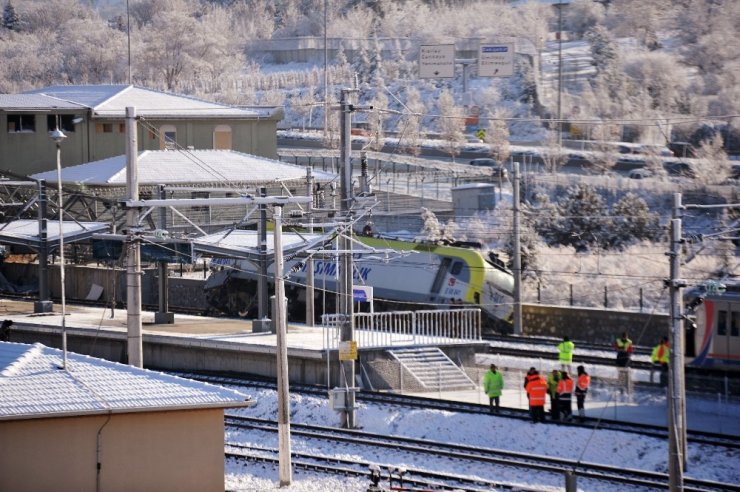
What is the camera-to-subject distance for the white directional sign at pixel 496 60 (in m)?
73.2

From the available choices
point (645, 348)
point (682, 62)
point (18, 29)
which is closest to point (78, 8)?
point (18, 29)

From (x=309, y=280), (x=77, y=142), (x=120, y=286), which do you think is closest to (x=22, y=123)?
(x=77, y=142)

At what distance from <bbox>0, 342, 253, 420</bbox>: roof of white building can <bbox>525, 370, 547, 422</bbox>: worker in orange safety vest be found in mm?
7261

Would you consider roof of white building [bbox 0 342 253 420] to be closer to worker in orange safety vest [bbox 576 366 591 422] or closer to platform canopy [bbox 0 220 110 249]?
worker in orange safety vest [bbox 576 366 591 422]

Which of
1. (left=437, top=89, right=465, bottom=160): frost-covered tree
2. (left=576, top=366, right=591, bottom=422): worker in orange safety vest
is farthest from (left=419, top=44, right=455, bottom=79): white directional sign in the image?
(left=576, top=366, right=591, bottom=422): worker in orange safety vest

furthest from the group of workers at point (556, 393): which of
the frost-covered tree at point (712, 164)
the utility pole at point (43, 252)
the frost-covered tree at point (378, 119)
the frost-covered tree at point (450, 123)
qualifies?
the frost-covered tree at point (450, 123)

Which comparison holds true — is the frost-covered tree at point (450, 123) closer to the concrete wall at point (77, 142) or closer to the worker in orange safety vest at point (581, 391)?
the concrete wall at point (77, 142)

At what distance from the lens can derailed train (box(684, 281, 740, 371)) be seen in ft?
83.6

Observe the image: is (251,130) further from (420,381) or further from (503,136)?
(420,381)

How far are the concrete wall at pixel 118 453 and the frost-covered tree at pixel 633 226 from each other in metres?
30.6

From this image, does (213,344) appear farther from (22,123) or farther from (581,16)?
(581,16)

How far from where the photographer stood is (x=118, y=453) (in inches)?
653

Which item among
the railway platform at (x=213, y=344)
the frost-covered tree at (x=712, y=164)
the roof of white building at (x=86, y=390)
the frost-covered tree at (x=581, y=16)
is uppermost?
the frost-covered tree at (x=581, y=16)

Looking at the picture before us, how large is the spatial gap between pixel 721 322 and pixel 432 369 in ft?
19.7
